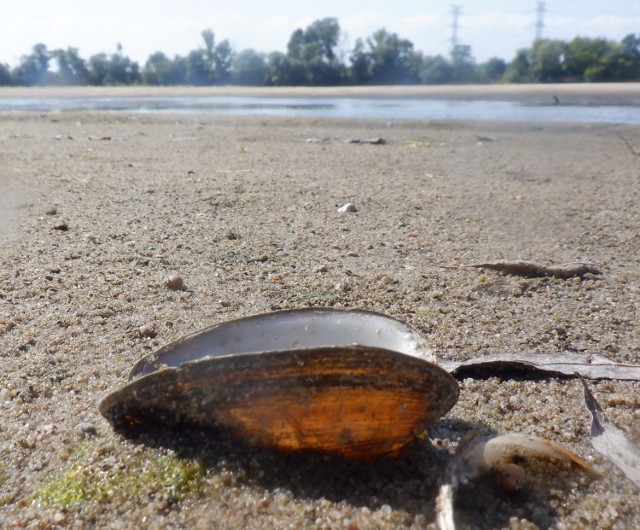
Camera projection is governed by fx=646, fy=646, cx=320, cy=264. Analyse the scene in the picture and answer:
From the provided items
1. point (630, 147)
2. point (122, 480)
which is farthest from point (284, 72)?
point (122, 480)

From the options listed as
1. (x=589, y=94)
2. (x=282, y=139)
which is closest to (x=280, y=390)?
(x=282, y=139)

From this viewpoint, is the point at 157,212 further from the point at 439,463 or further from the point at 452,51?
the point at 452,51

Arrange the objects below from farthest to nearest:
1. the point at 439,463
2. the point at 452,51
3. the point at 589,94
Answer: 1. the point at 452,51
2. the point at 589,94
3. the point at 439,463

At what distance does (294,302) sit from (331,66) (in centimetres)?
5532

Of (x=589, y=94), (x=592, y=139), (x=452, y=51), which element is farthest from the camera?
(x=452, y=51)

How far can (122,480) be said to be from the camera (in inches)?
71.8

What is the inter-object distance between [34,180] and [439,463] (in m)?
6.16

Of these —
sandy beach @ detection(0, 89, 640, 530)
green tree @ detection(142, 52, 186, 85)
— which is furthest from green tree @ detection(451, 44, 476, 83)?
sandy beach @ detection(0, 89, 640, 530)

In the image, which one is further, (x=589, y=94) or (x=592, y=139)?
(x=589, y=94)

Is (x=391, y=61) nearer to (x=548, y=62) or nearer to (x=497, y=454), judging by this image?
(x=548, y=62)

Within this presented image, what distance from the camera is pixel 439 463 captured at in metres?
1.88

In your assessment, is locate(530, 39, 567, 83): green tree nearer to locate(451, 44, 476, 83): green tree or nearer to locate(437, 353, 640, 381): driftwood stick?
locate(451, 44, 476, 83): green tree

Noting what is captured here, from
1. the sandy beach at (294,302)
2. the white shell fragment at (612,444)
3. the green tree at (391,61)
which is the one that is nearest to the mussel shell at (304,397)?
the sandy beach at (294,302)

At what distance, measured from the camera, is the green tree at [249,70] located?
2267 inches
